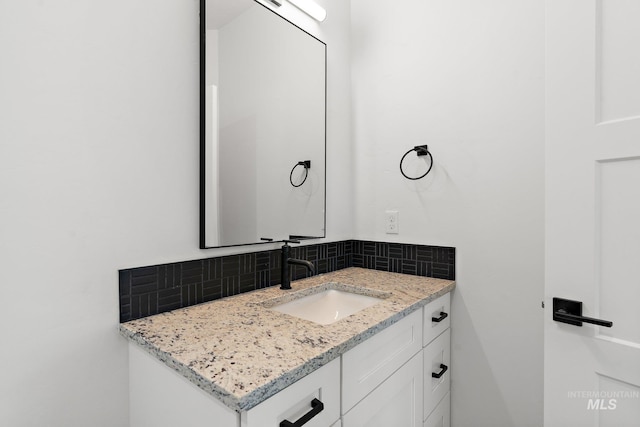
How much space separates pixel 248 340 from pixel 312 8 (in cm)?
154

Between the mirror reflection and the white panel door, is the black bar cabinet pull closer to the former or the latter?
the white panel door

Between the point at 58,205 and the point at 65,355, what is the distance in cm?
41

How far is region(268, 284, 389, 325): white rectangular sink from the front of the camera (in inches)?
52.5

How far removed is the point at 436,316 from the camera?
1.38m

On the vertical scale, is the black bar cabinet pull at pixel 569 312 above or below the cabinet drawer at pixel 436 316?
above

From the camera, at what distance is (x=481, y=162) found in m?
1.45

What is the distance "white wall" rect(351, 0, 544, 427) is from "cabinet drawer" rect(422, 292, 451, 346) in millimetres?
72

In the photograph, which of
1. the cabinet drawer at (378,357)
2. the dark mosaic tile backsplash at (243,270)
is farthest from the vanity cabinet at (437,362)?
the dark mosaic tile backsplash at (243,270)

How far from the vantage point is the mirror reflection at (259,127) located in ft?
3.81

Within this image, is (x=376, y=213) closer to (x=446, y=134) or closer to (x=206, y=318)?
(x=446, y=134)
